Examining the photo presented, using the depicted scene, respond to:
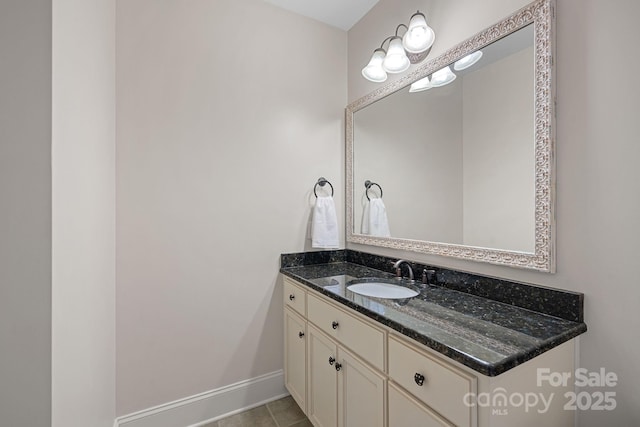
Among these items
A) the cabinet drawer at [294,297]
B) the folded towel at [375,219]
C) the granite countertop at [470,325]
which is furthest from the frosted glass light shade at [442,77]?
the cabinet drawer at [294,297]

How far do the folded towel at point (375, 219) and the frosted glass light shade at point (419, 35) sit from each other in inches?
35.7

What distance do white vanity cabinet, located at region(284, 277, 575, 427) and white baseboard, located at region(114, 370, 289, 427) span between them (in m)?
0.29

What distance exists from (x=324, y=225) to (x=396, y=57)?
1125 mm

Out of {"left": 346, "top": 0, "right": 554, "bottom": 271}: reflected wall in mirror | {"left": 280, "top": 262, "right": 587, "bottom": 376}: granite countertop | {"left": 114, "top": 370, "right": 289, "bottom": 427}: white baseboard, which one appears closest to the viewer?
{"left": 280, "top": 262, "right": 587, "bottom": 376}: granite countertop

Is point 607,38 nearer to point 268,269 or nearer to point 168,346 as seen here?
point 268,269

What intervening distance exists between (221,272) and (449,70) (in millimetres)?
1724

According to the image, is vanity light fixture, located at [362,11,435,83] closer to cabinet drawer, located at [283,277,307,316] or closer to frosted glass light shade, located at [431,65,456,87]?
frosted glass light shade, located at [431,65,456,87]

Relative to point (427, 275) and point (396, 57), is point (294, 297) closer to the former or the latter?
point (427, 275)

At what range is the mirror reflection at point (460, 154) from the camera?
1.13 m

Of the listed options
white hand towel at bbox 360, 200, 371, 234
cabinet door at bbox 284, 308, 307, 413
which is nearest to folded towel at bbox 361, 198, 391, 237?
white hand towel at bbox 360, 200, 371, 234

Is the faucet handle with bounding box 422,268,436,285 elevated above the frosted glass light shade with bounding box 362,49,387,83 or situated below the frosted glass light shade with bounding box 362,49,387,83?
below

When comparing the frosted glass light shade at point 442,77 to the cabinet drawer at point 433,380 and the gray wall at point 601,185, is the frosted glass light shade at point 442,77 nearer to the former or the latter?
the gray wall at point 601,185

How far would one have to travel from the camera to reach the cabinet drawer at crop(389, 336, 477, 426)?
0.78 meters
